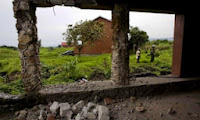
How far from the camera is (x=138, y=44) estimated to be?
42.8 ft

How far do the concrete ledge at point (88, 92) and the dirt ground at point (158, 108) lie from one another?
0.13 meters

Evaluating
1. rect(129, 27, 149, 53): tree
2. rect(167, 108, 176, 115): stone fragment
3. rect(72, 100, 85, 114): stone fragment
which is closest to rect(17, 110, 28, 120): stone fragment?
rect(72, 100, 85, 114): stone fragment

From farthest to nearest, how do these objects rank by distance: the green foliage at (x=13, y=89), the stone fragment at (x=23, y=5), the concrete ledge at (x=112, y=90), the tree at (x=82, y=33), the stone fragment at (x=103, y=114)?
the tree at (x=82, y=33) → the green foliage at (x=13, y=89) → the concrete ledge at (x=112, y=90) → the stone fragment at (x=23, y=5) → the stone fragment at (x=103, y=114)

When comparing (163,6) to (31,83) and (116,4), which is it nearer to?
(116,4)

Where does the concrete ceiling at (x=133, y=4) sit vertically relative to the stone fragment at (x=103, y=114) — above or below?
above

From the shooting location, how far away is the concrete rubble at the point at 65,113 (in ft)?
6.67

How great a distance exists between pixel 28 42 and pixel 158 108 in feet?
9.20

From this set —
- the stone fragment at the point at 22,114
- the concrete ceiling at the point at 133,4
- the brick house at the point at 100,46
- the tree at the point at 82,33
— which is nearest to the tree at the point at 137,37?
the brick house at the point at 100,46

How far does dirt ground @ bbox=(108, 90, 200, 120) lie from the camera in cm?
221

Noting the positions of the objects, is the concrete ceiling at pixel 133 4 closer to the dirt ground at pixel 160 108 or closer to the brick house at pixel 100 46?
the dirt ground at pixel 160 108

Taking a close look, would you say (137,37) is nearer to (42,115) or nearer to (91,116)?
(91,116)

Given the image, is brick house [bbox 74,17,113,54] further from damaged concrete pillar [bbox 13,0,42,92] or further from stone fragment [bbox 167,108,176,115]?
stone fragment [bbox 167,108,176,115]

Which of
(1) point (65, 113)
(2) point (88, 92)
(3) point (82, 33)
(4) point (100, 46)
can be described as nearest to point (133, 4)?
(2) point (88, 92)

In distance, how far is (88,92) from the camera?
2.53 meters
